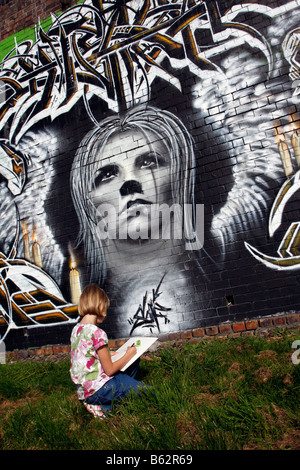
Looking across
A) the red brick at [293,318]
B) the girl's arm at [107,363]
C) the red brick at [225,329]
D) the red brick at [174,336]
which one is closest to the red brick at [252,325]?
the red brick at [225,329]

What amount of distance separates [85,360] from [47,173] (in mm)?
3684

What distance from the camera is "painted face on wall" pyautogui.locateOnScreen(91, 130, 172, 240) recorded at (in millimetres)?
4840

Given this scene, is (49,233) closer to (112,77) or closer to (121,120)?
(121,120)

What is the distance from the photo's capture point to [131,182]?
16.4 feet

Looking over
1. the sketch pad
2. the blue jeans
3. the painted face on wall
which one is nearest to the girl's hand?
the sketch pad

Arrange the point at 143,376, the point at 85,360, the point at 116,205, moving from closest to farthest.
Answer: the point at 85,360
the point at 143,376
the point at 116,205

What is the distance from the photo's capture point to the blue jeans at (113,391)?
261cm

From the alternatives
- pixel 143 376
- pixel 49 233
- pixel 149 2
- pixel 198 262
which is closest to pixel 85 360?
pixel 143 376

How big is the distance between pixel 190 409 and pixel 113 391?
591 mm

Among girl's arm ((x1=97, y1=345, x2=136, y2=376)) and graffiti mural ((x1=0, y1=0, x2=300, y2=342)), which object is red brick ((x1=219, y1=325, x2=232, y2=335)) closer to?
graffiti mural ((x1=0, y1=0, x2=300, y2=342))

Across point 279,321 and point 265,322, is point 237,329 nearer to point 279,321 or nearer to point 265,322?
point 265,322

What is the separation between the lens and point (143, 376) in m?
3.38

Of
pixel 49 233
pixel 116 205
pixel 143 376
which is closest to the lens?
pixel 143 376

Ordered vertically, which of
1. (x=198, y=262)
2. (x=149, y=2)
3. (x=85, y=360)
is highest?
(x=149, y=2)
